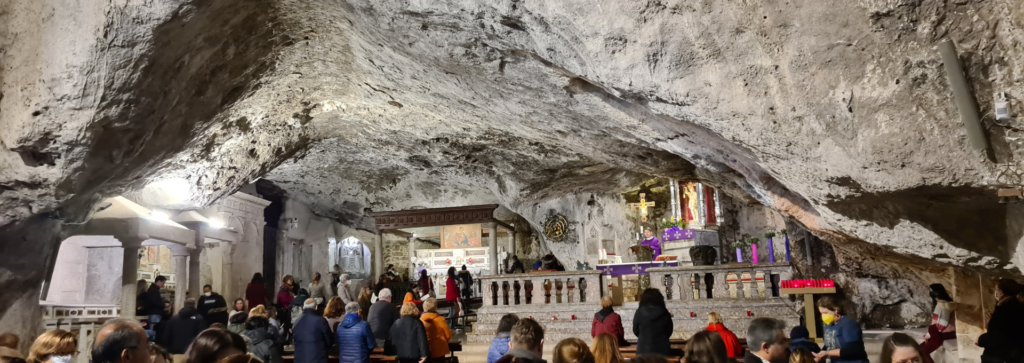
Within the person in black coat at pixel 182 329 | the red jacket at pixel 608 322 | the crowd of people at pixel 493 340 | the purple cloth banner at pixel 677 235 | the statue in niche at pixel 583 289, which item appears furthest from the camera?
the purple cloth banner at pixel 677 235

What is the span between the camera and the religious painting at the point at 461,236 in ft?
58.3

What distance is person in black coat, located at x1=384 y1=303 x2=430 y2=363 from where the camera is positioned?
233 inches

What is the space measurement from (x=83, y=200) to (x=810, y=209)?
28.4 ft

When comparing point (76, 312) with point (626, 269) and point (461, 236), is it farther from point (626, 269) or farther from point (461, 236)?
point (461, 236)

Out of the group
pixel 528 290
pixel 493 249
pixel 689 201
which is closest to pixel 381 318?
pixel 528 290

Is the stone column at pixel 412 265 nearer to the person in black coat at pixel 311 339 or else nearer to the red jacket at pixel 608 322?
the person in black coat at pixel 311 339

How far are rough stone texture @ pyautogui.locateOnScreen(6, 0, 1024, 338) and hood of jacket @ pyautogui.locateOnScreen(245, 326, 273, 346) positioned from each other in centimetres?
267

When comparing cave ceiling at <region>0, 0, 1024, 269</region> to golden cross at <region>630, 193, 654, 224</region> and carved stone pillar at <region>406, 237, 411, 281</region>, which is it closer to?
golden cross at <region>630, 193, 654, 224</region>

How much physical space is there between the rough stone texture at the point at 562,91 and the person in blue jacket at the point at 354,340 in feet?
9.79

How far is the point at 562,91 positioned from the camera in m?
7.23

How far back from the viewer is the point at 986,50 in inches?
161

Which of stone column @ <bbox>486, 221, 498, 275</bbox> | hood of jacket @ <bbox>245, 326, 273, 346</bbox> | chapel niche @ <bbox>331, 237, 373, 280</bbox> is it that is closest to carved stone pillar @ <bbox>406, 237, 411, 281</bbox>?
chapel niche @ <bbox>331, 237, 373, 280</bbox>

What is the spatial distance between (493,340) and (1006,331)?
410 centimetres

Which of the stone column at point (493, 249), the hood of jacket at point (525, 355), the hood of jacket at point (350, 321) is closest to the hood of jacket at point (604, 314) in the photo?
the hood of jacket at point (350, 321)
